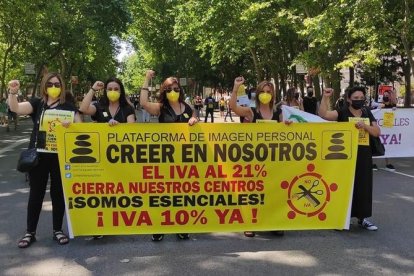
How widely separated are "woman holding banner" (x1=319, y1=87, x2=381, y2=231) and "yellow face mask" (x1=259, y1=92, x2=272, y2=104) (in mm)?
657

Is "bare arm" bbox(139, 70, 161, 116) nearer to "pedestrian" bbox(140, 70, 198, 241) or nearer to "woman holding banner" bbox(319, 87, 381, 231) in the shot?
"pedestrian" bbox(140, 70, 198, 241)

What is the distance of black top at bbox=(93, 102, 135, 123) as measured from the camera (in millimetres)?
5684

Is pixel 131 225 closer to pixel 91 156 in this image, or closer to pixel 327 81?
pixel 91 156

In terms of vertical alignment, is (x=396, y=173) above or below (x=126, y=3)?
below

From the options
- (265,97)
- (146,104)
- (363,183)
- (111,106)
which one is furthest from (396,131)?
(111,106)

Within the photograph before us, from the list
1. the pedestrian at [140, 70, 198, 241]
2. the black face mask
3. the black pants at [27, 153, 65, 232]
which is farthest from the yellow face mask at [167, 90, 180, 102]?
the black face mask

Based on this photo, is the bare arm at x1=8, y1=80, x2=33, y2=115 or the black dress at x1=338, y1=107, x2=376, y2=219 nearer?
the bare arm at x1=8, y1=80, x2=33, y2=115

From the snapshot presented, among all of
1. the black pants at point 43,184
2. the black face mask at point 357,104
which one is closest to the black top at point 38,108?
the black pants at point 43,184

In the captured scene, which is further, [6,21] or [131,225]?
[6,21]

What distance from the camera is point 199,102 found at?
33938 mm

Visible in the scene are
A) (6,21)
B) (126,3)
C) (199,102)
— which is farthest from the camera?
(199,102)

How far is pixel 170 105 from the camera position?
5762 millimetres

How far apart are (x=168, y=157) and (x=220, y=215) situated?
79 centimetres

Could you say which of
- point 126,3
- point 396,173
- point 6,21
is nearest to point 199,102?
point 126,3
